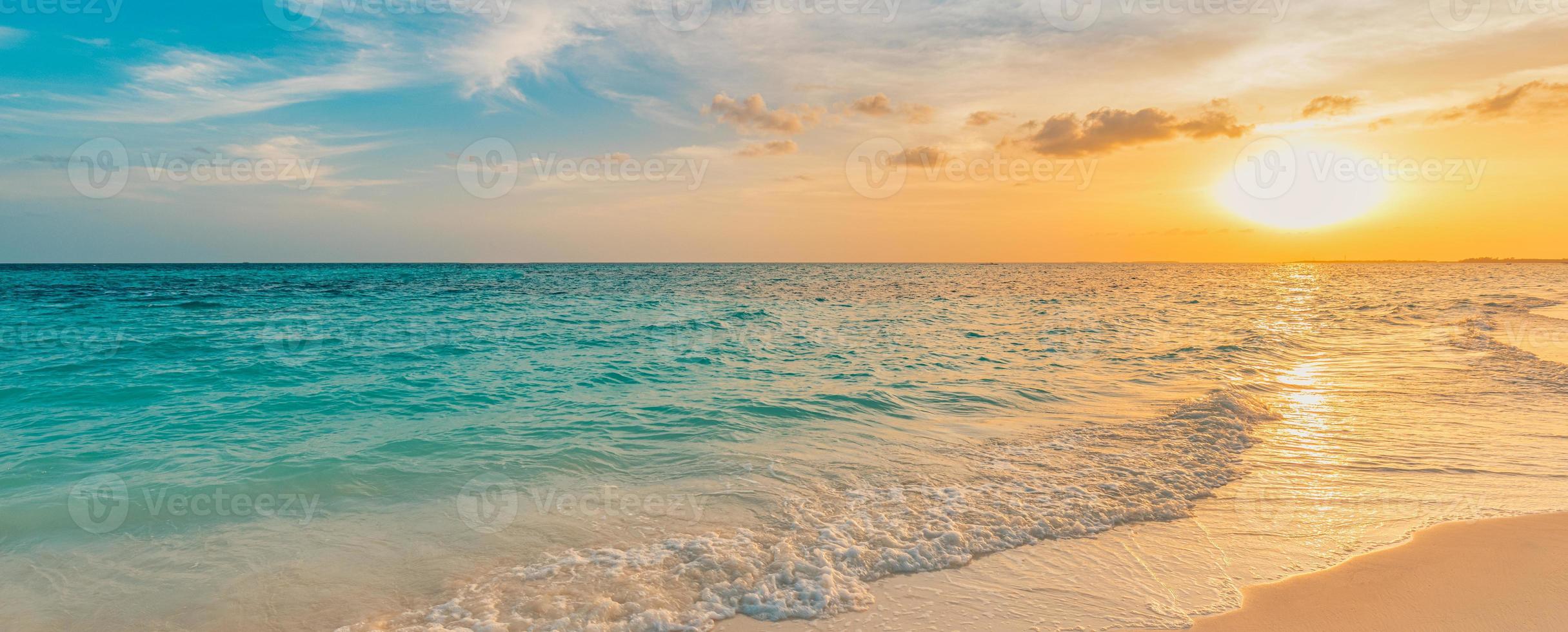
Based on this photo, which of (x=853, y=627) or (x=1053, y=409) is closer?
(x=853, y=627)

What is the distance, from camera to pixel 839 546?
5.49 metres

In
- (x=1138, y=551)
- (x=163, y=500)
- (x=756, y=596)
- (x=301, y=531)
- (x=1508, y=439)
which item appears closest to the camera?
(x=756, y=596)

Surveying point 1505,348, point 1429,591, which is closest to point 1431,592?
point 1429,591

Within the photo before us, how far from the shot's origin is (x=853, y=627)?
439cm

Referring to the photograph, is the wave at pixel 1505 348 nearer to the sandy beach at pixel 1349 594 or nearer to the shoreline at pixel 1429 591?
the shoreline at pixel 1429 591

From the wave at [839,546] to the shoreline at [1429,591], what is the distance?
4.59 feet

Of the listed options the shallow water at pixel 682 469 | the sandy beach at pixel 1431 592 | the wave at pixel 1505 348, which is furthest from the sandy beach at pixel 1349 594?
the wave at pixel 1505 348

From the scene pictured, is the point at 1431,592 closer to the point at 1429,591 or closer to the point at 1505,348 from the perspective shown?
the point at 1429,591

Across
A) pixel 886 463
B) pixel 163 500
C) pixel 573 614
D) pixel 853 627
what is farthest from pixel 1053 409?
pixel 163 500

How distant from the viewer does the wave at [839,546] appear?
4.58 m

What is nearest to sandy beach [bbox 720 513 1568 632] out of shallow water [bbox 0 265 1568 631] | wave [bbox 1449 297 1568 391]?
shallow water [bbox 0 265 1568 631]

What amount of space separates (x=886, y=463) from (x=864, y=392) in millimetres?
4186

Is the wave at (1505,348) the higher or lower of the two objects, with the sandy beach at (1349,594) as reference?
higher

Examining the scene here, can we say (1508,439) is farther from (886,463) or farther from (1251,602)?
(886,463)
